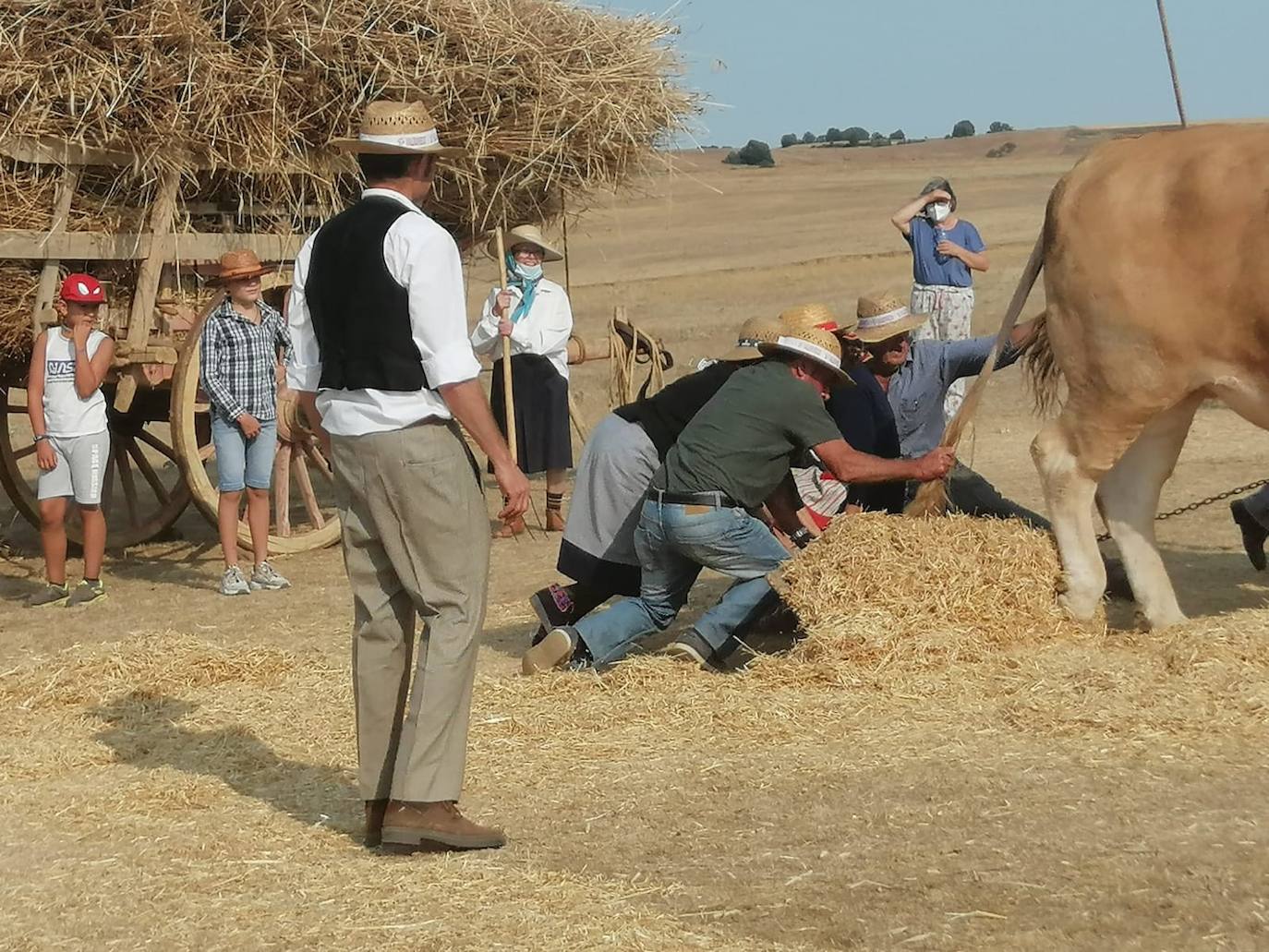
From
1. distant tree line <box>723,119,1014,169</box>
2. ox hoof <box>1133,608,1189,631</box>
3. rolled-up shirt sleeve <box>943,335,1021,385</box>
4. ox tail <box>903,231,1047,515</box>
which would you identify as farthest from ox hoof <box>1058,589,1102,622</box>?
distant tree line <box>723,119,1014,169</box>

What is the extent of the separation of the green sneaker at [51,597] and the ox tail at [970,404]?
177 inches

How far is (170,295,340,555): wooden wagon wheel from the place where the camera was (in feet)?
29.5

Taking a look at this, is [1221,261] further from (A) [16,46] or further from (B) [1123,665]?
(A) [16,46]

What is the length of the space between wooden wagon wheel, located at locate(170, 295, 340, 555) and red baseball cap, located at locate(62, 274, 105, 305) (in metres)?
0.57

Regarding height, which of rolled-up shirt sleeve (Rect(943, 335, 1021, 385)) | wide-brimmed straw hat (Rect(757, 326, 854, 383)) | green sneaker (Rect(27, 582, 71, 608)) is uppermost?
wide-brimmed straw hat (Rect(757, 326, 854, 383))

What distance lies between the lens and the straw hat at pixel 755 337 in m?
6.56

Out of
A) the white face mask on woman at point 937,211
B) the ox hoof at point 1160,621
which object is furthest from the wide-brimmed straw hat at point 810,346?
the white face mask on woman at point 937,211

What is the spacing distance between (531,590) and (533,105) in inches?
108

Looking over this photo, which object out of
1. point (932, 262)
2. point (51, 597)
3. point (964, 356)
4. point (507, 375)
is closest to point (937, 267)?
point (932, 262)

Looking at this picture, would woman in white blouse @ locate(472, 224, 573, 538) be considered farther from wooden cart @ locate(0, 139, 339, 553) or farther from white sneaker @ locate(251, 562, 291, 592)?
white sneaker @ locate(251, 562, 291, 592)

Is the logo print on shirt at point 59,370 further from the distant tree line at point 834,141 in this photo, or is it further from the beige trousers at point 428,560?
the distant tree line at point 834,141

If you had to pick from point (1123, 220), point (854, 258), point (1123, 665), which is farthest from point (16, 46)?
point (854, 258)

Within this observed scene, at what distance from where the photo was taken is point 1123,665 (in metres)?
5.98

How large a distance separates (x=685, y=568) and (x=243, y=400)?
10.5 ft
